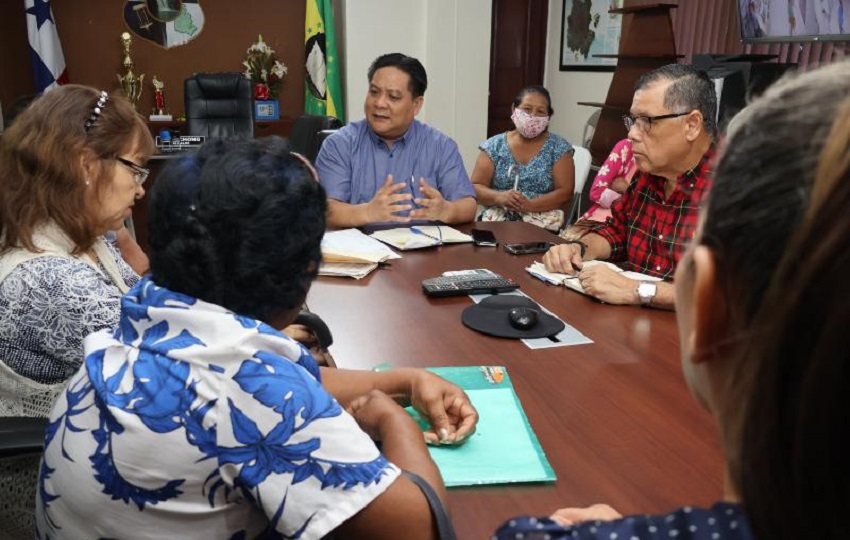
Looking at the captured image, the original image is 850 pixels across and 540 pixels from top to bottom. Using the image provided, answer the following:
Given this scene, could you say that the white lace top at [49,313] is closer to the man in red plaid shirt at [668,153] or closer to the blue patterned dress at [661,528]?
the blue patterned dress at [661,528]

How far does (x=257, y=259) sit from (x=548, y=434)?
58cm

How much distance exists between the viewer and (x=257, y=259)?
0.83 metres

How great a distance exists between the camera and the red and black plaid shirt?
2182 millimetres

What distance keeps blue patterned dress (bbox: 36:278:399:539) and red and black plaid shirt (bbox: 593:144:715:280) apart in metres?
1.53

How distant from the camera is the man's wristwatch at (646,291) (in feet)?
5.64

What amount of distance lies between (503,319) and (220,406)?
956 mm

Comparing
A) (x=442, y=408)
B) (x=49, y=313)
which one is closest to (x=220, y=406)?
(x=442, y=408)

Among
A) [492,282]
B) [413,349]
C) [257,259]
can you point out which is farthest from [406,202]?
[257,259]

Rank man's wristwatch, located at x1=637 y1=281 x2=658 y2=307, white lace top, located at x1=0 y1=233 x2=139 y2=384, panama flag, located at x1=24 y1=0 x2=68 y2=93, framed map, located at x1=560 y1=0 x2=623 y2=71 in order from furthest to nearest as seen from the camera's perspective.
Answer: panama flag, located at x1=24 y1=0 x2=68 y2=93, framed map, located at x1=560 y1=0 x2=623 y2=71, man's wristwatch, located at x1=637 y1=281 x2=658 y2=307, white lace top, located at x1=0 y1=233 x2=139 y2=384

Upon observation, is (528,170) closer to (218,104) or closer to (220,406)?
(218,104)

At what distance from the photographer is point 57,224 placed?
4.63ft

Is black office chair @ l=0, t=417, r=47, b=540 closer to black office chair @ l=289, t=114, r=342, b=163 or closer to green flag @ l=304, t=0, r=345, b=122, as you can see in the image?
black office chair @ l=289, t=114, r=342, b=163

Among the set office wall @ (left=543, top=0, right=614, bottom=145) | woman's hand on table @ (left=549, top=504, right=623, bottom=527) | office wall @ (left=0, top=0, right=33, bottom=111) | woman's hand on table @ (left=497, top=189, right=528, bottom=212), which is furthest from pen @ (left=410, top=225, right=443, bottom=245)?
office wall @ (left=0, top=0, right=33, bottom=111)

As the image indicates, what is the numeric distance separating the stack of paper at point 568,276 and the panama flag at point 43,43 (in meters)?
4.60
